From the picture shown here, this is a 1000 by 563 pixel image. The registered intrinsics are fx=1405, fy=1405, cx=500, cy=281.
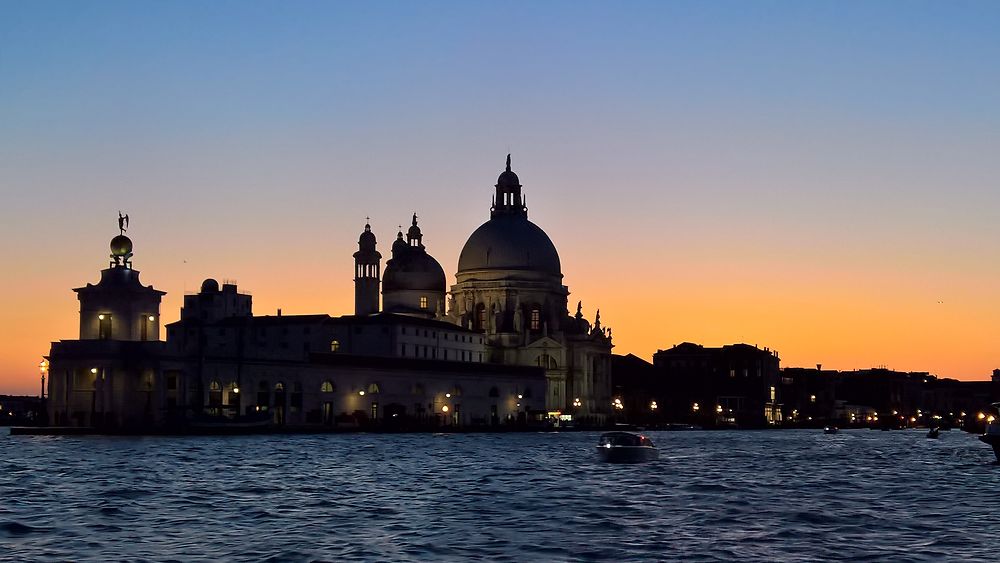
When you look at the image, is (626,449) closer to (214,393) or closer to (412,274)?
(214,393)

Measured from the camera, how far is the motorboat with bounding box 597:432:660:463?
81.6 metres

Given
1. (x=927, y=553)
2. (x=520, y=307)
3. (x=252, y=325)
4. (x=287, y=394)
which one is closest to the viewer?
(x=927, y=553)

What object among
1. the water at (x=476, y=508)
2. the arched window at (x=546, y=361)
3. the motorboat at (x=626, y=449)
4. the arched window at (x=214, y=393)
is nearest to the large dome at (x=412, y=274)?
the arched window at (x=546, y=361)

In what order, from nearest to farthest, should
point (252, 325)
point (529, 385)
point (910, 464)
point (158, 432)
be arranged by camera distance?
point (910, 464), point (158, 432), point (252, 325), point (529, 385)

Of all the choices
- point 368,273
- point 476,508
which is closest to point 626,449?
point 476,508

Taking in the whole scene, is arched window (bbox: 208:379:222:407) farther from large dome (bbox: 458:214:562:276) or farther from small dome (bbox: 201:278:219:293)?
large dome (bbox: 458:214:562:276)

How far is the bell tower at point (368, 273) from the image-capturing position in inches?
6978

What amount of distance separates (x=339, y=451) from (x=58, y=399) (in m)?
37.5

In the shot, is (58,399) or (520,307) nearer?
(58,399)

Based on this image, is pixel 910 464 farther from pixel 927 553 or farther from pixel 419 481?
pixel 927 553

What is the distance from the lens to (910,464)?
84.9 meters

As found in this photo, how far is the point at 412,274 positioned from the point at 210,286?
3061 centimetres

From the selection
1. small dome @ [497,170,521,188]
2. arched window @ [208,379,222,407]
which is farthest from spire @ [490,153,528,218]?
arched window @ [208,379,222,407]

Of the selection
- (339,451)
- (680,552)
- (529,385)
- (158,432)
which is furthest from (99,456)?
(529,385)
